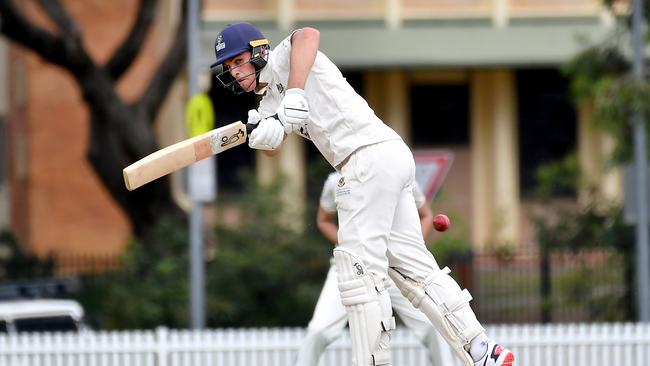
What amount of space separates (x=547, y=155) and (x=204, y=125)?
1407 cm

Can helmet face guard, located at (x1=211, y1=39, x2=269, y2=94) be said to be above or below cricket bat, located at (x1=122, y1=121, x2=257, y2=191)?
above

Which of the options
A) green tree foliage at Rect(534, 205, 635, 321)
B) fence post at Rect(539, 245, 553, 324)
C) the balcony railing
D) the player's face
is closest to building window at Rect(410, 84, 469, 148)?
the balcony railing

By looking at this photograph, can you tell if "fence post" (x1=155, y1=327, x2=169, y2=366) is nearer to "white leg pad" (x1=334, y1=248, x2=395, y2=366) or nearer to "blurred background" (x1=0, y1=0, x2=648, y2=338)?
"blurred background" (x1=0, y1=0, x2=648, y2=338)

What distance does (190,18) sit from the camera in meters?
14.1

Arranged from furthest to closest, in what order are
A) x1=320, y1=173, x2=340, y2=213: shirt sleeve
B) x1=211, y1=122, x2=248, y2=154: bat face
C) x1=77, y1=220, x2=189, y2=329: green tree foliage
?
x1=77, y1=220, x2=189, y2=329: green tree foliage < x1=320, y1=173, x2=340, y2=213: shirt sleeve < x1=211, y1=122, x2=248, y2=154: bat face

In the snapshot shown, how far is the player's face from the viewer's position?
256 inches

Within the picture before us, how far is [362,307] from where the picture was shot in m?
6.44

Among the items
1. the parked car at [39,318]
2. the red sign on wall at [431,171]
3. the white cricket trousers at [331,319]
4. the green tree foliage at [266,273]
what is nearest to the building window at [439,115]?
the green tree foliage at [266,273]

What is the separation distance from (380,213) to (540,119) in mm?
20745

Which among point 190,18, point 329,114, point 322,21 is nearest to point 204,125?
point 190,18

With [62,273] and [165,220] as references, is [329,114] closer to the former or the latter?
[165,220]

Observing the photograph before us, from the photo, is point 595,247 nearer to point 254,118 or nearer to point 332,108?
point 332,108

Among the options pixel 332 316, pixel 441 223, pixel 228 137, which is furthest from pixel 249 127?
pixel 332 316

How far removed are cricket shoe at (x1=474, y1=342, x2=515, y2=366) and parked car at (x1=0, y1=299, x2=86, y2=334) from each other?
7.36 m
